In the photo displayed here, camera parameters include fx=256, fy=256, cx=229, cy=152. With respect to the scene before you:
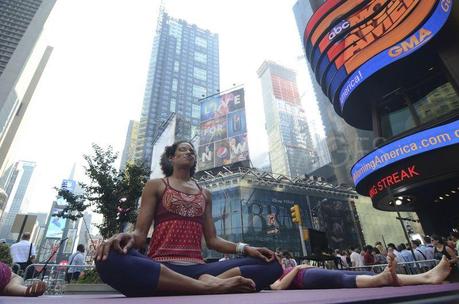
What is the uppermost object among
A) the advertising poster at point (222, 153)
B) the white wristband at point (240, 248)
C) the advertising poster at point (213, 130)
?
the advertising poster at point (213, 130)

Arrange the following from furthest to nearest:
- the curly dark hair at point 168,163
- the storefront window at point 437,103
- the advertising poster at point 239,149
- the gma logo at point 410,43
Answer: the advertising poster at point 239,149
the storefront window at point 437,103
the gma logo at point 410,43
the curly dark hair at point 168,163

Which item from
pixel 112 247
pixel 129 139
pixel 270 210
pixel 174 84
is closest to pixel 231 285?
pixel 112 247

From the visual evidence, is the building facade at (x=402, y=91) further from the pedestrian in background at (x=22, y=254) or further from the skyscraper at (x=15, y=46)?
the skyscraper at (x=15, y=46)

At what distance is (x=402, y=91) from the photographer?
1275cm

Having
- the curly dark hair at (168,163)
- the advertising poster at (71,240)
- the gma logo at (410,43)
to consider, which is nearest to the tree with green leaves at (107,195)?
the curly dark hair at (168,163)

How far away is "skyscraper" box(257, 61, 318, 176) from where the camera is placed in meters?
92.9

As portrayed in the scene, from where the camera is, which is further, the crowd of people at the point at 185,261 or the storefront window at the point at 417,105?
the storefront window at the point at 417,105

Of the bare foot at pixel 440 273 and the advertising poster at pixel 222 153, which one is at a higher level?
the advertising poster at pixel 222 153

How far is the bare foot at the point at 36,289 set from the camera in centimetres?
194

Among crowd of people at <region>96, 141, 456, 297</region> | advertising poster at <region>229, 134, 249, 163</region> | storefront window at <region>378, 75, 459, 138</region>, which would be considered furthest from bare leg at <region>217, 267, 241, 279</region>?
advertising poster at <region>229, 134, 249, 163</region>

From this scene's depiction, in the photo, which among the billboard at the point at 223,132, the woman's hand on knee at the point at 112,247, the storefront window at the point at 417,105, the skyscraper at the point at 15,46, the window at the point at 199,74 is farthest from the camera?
the window at the point at 199,74

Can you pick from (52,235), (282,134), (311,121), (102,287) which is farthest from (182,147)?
(311,121)

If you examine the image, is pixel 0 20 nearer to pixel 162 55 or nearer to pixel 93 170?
pixel 162 55

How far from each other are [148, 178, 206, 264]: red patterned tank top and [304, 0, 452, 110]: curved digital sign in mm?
12487
